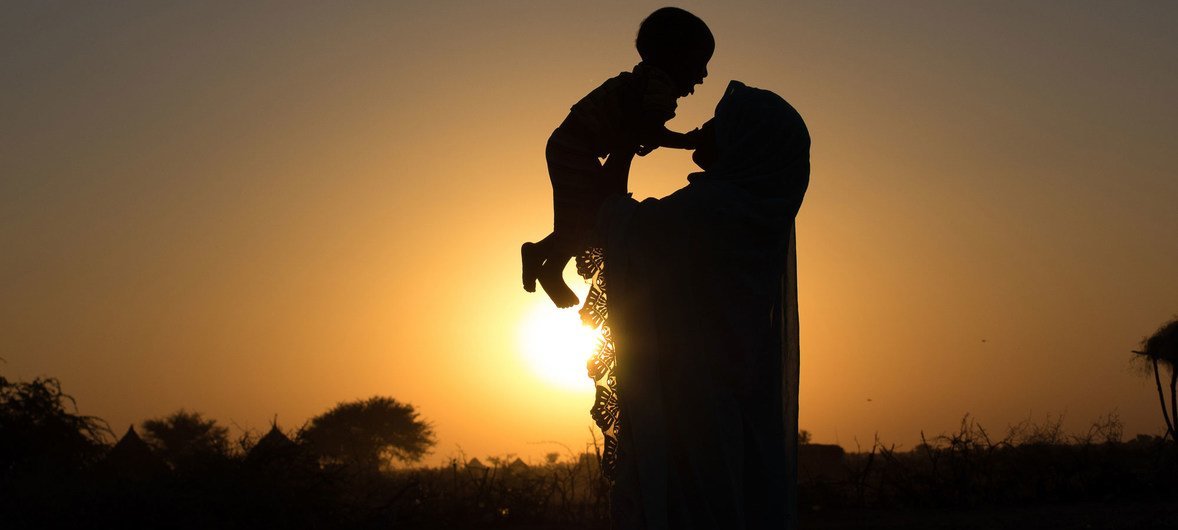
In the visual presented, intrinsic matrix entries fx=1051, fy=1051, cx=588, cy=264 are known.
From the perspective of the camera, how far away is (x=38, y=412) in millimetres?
11438

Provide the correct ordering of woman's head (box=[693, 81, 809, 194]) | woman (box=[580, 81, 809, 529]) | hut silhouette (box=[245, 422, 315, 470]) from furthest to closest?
1. hut silhouette (box=[245, 422, 315, 470])
2. woman's head (box=[693, 81, 809, 194])
3. woman (box=[580, 81, 809, 529])

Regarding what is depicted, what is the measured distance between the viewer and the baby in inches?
175

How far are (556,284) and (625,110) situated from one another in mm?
799

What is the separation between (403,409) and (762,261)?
38042 mm

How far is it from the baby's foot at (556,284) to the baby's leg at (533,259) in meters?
0.03

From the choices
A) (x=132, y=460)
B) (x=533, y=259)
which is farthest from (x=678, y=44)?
(x=132, y=460)

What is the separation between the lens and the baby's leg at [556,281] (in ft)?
14.7

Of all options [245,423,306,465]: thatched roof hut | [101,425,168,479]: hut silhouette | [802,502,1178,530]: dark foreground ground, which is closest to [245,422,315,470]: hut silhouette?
[245,423,306,465]: thatched roof hut

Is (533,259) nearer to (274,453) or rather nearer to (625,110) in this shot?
(625,110)

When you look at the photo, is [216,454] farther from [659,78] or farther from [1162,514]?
[1162,514]

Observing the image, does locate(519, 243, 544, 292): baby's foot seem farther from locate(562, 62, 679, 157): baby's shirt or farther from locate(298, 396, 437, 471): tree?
locate(298, 396, 437, 471): tree

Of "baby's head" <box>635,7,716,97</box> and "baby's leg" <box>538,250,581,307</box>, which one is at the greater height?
"baby's head" <box>635,7,716,97</box>

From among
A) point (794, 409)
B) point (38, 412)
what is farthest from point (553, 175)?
point (38, 412)

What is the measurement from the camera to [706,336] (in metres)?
4.25
